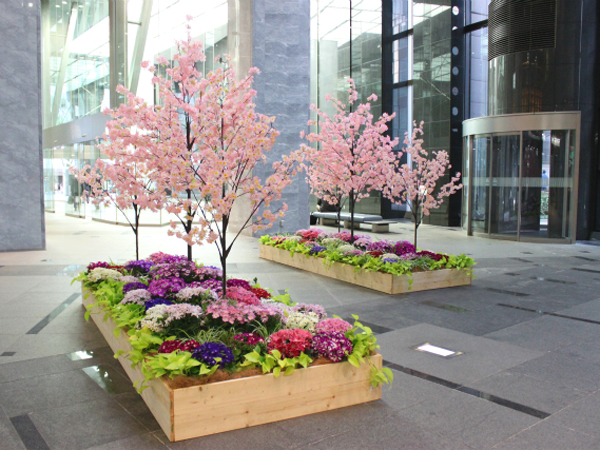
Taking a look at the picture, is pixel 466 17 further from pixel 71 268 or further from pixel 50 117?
pixel 50 117

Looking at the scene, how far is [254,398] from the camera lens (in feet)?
12.2

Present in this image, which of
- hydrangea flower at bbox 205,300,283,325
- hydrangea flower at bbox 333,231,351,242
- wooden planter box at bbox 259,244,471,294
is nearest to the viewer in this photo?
hydrangea flower at bbox 205,300,283,325

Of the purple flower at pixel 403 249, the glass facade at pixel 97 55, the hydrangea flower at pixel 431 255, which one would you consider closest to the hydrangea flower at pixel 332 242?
the purple flower at pixel 403 249

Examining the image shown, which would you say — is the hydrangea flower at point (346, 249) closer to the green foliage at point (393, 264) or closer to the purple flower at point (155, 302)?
the green foliage at point (393, 264)

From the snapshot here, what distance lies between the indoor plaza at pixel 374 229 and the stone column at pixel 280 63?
6 cm

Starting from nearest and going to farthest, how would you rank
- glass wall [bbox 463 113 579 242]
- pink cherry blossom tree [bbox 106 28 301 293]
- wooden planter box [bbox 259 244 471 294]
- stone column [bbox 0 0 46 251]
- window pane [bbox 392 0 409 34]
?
pink cherry blossom tree [bbox 106 28 301 293] → wooden planter box [bbox 259 244 471 294] → stone column [bbox 0 0 46 251] → glass wall [bbox 463 113 579 242] → window pane [bbox 392 0 409 34]

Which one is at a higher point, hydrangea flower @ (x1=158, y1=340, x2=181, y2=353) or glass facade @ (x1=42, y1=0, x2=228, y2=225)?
glass facade @ (x1=42, y1=0, x2=228, y2=225)

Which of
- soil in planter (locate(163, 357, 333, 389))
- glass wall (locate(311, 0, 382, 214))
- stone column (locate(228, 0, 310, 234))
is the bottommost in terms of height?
soil in planter (locate(163, 357, 333, 389))

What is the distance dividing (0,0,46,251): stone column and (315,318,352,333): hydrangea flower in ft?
34.0

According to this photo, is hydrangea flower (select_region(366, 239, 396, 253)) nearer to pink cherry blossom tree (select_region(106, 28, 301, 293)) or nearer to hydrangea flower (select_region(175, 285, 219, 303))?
pink cherry blossom tree (select_region(106, 28, 301, 293))

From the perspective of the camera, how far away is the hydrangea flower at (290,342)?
157 inches

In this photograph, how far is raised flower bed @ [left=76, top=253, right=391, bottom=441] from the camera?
3602 mm

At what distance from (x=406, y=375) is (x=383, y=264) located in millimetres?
3810

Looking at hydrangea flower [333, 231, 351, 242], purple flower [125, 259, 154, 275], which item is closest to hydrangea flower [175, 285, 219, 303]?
purple flower [125, 259, 154, 275]
